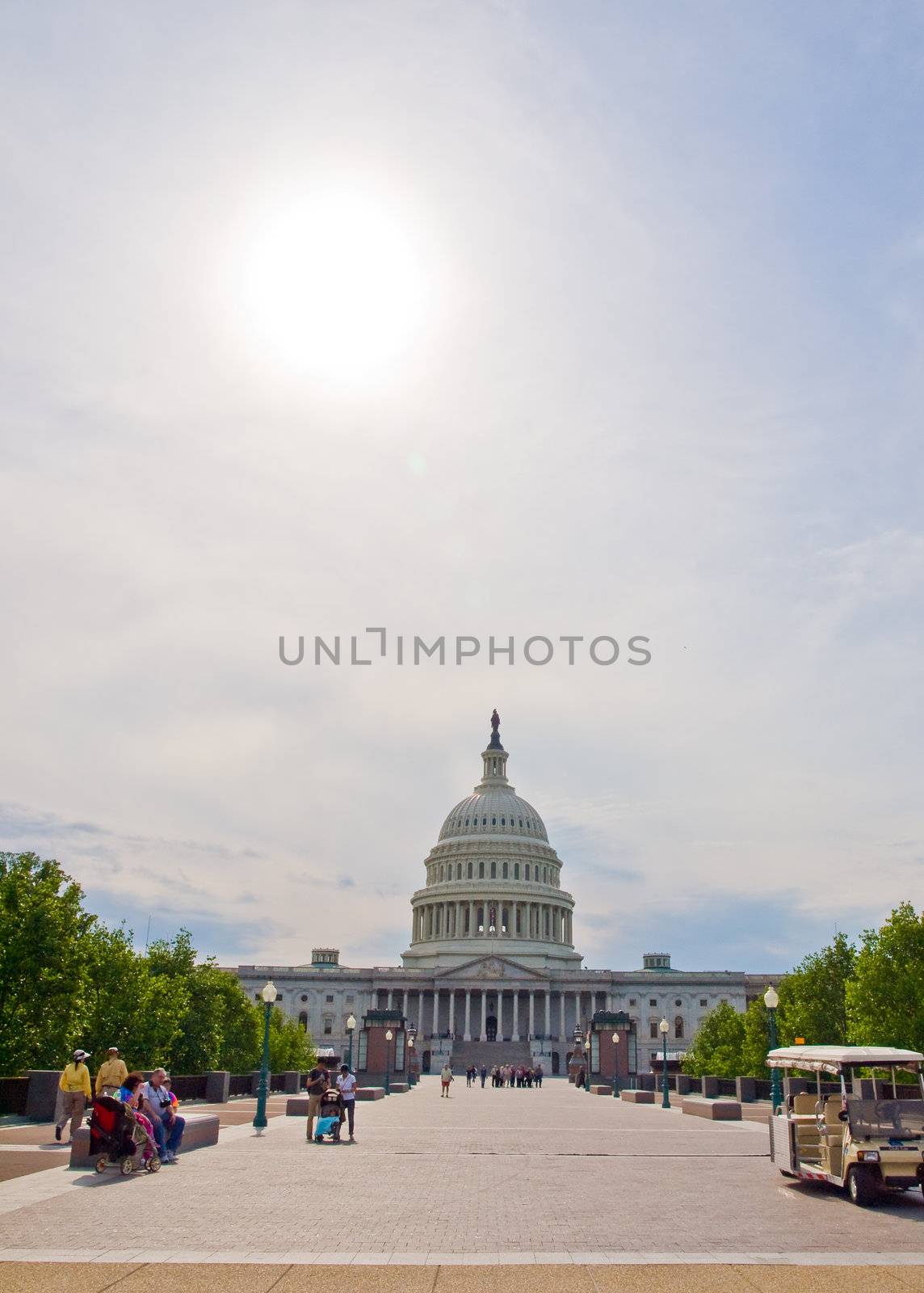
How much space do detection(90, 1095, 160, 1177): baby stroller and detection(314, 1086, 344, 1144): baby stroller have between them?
25.1 feet

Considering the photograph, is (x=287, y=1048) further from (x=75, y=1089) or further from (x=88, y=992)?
(x=75, y=1089)

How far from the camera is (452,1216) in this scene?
55.0 feet

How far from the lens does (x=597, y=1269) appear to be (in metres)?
13.1

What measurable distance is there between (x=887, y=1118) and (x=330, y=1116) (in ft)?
48.2

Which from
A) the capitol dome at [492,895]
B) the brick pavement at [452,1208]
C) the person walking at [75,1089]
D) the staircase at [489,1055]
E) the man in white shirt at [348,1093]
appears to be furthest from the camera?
the capitol dome at [492,895]

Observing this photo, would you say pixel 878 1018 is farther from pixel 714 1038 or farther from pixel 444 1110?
pixel 714 1038

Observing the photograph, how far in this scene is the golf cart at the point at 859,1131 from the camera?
18.0 metres

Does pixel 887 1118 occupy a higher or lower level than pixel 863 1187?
higher

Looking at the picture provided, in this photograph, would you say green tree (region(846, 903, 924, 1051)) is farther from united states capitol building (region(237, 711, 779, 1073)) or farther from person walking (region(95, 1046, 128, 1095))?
united states capitol building (region(237, 711, 779, 1073))

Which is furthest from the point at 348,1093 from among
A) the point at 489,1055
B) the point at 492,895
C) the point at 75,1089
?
the point at 492,895

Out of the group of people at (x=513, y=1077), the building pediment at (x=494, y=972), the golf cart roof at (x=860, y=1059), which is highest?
the building pediment at (x=494, y=972)

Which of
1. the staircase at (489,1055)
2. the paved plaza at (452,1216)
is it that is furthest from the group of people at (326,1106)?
the staircase at (489,1055)

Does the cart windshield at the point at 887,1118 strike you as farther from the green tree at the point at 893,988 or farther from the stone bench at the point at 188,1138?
the green tree at the point at 893,988

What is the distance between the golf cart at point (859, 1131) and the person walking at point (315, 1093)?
11.8 metres
